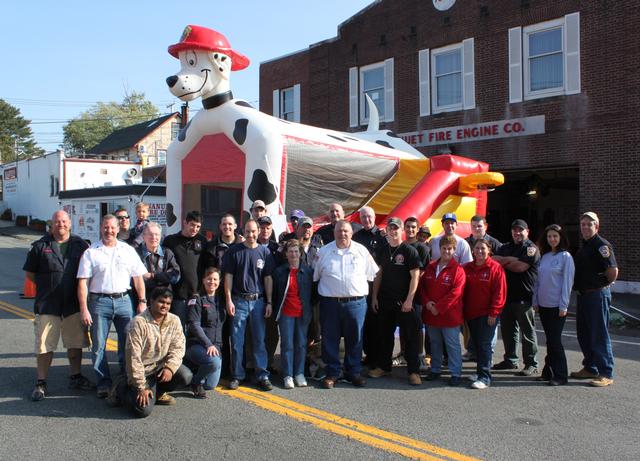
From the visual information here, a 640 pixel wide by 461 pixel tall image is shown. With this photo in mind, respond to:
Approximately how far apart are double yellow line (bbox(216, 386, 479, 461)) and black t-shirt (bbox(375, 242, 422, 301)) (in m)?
1.56

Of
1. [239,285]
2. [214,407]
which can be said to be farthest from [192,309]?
[214,407]

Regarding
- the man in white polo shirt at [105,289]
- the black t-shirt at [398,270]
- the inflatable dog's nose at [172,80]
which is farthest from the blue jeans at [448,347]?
the inflatable dog's nose at [172,80]

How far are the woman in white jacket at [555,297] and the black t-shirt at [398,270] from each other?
1329mm

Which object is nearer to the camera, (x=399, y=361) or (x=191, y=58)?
(x=399, y=361)

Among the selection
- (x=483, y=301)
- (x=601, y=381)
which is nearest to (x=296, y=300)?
(x=483, y=301)

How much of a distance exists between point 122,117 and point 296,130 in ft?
214

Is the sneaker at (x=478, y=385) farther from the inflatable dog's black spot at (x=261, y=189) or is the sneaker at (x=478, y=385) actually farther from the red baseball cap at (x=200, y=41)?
the red baseball cap at (x=200, y=41)

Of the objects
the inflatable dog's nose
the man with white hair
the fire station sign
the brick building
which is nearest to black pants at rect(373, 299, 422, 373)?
the man with white hair

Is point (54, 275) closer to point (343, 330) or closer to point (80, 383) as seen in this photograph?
point (80, 383)

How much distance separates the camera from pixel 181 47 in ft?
26.1

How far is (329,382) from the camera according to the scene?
5625 mm

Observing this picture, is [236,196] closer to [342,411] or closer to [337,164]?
[337,164]

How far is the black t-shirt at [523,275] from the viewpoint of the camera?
6.16m

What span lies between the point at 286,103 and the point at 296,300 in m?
16.9
